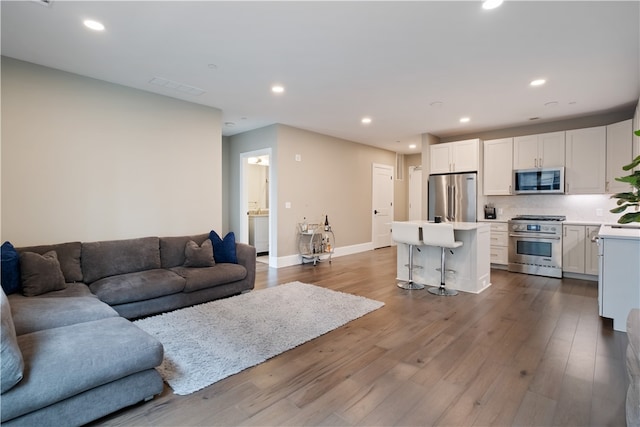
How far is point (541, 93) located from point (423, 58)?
213 centimetres

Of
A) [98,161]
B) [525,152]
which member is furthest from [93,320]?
[525,152]

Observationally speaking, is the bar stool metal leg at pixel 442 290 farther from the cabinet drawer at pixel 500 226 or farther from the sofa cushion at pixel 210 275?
the sofa cushion at pixel 210 275

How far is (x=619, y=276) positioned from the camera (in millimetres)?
3037

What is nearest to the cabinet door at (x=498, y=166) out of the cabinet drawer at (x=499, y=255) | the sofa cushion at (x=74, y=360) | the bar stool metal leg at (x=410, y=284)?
the cabinet drawer at (x=499, y=255)

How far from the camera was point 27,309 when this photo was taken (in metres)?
2.23

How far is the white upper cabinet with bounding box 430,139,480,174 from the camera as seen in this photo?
5.91 metres

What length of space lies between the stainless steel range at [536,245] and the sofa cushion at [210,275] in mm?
4616

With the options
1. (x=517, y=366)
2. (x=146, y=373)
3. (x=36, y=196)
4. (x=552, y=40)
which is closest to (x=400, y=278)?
(x=517, y=366)

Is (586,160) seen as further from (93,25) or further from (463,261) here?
(93,25)

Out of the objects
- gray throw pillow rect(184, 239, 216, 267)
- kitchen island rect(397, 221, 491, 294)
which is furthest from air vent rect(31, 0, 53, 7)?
kitchen island rect(397, 221, 491, 294)

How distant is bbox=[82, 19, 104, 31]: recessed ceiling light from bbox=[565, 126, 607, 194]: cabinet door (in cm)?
650

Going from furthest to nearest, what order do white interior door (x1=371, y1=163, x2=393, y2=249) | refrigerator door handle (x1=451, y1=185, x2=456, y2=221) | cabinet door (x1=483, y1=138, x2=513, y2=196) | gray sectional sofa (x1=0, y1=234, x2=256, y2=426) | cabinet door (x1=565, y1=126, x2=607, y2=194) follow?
white interior door (x1=371, y1=163, x2=393, y2=249)
refrigerator door handle (x1=451, y1=185, x2=456, y2=221)
cabinet door (x1=483, y1=138, x2=513, y2=196)
cabinet door (x1=565, y1=126, x2=607, y2=194)
gray sectional sofa (x1=0, y1=234, x2=256, y2=426)

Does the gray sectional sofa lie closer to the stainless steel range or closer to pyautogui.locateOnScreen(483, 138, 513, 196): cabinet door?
the stainless steel range

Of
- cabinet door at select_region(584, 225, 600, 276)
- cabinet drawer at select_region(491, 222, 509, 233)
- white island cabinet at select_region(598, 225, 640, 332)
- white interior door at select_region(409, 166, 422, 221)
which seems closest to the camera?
white island cabinet at select_region(598, 225, 640, 332)
